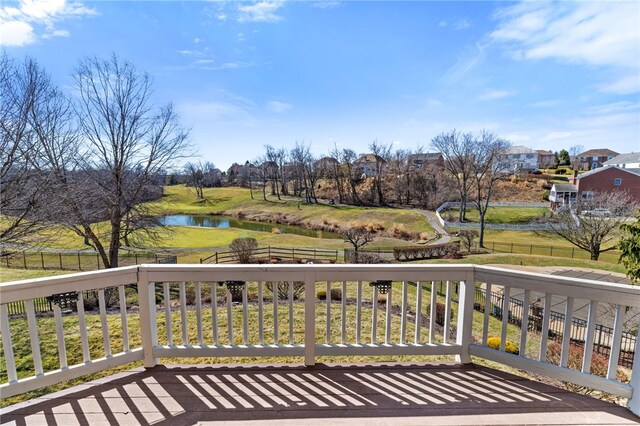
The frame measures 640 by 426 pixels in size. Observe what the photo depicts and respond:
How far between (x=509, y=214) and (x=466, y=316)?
36266 millimetres

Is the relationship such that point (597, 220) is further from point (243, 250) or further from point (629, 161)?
point (243, 250)

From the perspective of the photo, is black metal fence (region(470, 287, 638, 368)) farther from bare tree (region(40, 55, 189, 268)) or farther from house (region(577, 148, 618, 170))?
house (region(577, 148, 618, 170))

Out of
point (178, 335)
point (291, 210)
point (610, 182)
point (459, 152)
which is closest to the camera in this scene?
point (178, 335)

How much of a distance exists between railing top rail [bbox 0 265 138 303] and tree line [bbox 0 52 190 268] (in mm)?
6363

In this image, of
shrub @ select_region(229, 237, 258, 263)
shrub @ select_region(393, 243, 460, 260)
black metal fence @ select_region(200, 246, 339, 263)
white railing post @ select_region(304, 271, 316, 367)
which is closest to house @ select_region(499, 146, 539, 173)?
shrub @ select_region(393, 243, 460, 260)

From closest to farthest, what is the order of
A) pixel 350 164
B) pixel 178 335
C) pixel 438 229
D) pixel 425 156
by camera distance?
pixel 178 335, pixel 438 229, pixel 425 156, pixel 350 164

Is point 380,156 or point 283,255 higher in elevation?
point 380,156

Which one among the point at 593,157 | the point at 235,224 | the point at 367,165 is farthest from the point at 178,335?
the point at 593,157

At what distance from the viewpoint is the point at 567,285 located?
2.32m

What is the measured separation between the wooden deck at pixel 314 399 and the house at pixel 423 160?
145 ft

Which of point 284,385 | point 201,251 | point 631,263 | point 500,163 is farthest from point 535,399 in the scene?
point 500,163

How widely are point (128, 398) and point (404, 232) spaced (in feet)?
90.6

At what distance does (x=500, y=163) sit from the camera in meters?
33.3

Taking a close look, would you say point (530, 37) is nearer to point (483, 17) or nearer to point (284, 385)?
point (483, 17)
